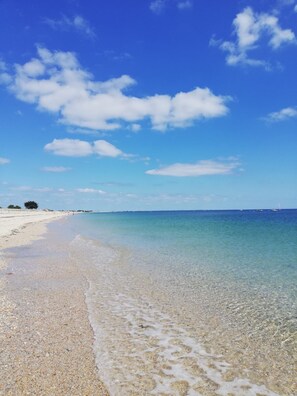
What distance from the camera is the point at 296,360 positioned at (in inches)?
320

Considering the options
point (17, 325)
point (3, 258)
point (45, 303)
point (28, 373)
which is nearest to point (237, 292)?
point (45, 303)

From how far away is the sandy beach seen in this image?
258 inches

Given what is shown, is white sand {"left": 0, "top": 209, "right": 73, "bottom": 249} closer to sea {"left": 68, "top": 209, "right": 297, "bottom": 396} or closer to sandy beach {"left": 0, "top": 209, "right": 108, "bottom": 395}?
sea {"left": 68, "top": 209, "right": 297, "bottom": 396}

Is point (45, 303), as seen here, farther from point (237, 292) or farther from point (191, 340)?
point (237, 292)

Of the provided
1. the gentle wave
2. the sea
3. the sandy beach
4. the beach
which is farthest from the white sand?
the gentle wave

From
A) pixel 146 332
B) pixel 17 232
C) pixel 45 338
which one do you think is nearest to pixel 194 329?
pixel 146 332

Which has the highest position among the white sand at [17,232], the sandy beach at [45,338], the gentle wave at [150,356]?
the white sand at [17,232]

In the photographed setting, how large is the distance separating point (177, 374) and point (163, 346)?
1.54m

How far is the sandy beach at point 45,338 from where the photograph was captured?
655 cm

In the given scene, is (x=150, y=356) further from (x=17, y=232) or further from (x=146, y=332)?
(x=17, y=232)

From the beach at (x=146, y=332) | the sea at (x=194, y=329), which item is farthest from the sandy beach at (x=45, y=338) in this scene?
the sea at (x=194, y=329)

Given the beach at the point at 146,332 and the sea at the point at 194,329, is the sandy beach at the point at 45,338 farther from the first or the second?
the sea at the point at 194,329

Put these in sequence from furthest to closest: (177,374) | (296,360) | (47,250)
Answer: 1. (47,250)
2. (296,360)
3. (177,374)

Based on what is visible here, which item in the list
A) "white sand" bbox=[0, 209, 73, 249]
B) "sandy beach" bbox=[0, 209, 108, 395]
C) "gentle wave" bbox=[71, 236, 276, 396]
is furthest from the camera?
"white sand" bbox=[0, 209, 73, 249]
